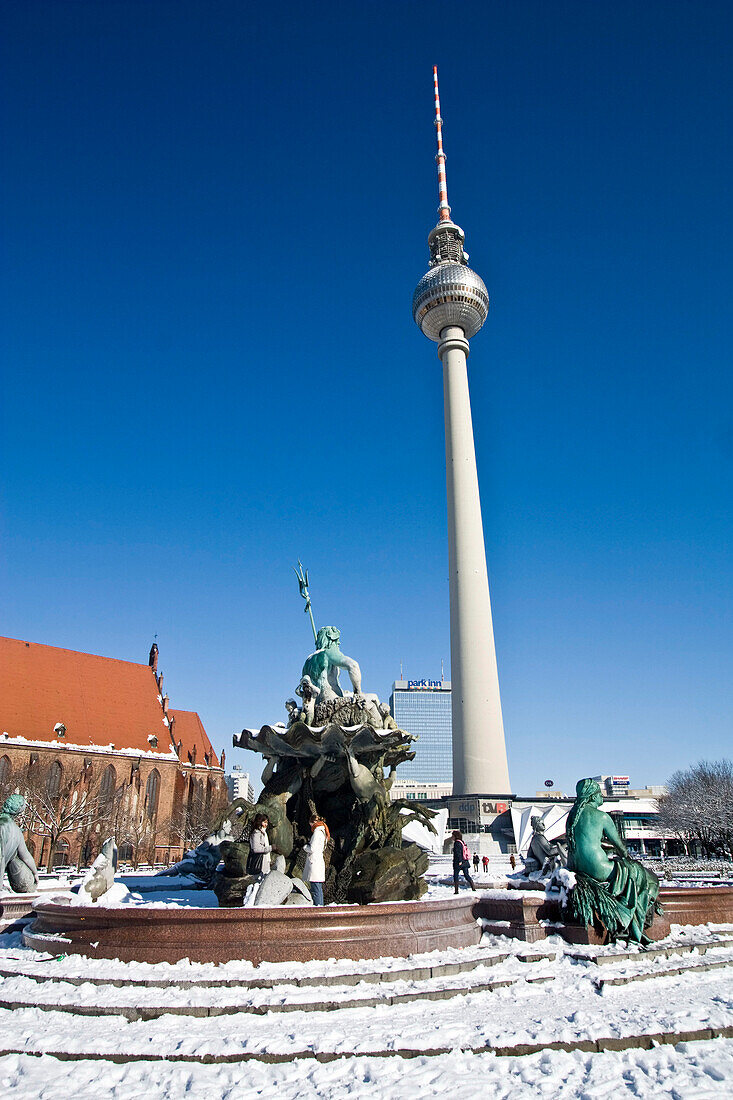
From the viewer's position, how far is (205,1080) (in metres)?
4.88

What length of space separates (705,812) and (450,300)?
45.9m

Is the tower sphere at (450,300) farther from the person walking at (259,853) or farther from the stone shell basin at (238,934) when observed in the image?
the stone shell basin at (238,934)

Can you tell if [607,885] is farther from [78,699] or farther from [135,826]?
[78,699]

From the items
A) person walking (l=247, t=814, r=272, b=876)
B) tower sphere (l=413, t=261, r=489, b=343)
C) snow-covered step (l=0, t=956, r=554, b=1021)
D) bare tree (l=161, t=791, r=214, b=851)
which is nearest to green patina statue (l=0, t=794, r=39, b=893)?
person walking (l=247, t=814, r=272, b=876)

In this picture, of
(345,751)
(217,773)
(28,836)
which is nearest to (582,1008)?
(345,751)

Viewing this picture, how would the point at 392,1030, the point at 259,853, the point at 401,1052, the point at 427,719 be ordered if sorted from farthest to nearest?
1. the point at 427,719
2. the point at 259,853
3. the point at 392,1030
4. the point at 401,1052

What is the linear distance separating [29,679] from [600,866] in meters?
54.8

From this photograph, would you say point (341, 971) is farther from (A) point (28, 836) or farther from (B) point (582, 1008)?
(A) point (28, 836)

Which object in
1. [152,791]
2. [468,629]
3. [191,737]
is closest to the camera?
[468,629]

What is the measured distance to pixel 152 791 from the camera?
5588 cm

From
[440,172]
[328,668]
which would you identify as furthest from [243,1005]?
[440,172]

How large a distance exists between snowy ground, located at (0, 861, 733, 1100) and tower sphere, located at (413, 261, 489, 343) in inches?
2435

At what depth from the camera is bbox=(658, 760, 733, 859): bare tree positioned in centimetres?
4556

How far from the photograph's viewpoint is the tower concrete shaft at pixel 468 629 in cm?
5166
